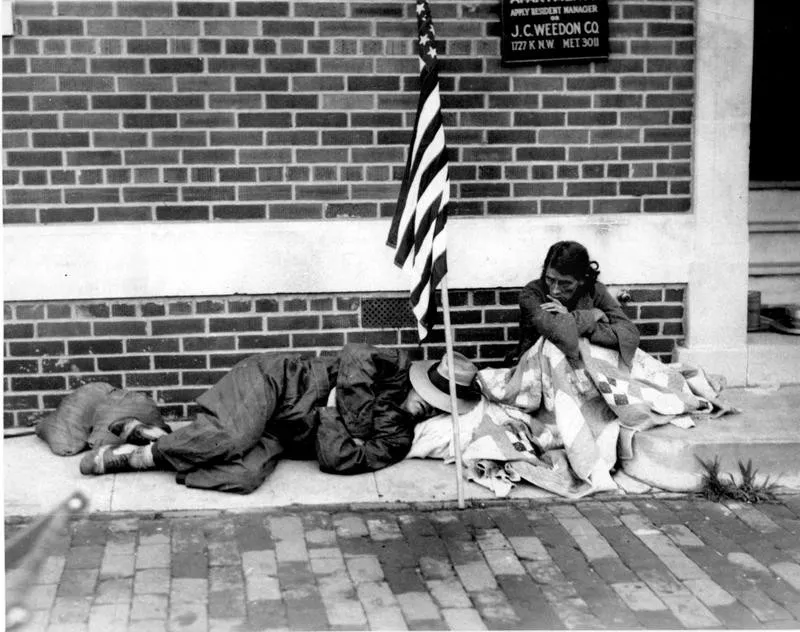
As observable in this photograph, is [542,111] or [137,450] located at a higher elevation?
[542,111]

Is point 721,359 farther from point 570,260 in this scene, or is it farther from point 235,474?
point 235,474

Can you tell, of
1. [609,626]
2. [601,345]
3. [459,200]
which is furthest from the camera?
[459,200]

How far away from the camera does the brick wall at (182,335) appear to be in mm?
5641

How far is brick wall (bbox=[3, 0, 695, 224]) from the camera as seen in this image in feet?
18.1

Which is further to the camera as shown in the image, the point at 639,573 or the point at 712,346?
the point at 712,346

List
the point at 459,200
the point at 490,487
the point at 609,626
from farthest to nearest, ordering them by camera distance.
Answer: the point at 459,200 < the point at 490,487 < the point at 609,626

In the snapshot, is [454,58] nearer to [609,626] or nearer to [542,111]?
[542,111]

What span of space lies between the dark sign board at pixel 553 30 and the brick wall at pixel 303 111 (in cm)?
7

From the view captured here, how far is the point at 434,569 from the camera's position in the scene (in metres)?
4.23

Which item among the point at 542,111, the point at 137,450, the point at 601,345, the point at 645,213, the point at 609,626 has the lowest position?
the point at 609,626

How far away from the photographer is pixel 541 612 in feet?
12.7

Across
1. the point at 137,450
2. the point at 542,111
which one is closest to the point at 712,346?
the point at 542,111

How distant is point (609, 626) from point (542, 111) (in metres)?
2.96

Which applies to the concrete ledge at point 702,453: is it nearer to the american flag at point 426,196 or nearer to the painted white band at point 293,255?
the painted white band at point 293,255
